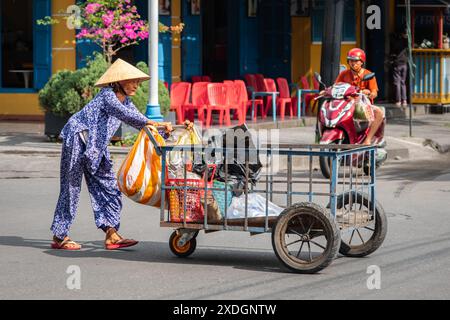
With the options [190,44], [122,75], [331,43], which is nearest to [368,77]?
[331,43]

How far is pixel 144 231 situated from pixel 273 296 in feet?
10.5

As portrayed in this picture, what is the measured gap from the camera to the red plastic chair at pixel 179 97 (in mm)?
20031

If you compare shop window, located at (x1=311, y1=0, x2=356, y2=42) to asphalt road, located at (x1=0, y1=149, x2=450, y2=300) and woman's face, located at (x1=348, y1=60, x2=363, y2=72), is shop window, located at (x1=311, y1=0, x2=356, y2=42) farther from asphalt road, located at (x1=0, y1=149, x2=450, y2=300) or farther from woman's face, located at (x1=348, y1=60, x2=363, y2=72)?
asphalt road, located at (x1=0, y1=149, x2=450, y2=300)

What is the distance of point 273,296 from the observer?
8.07 m

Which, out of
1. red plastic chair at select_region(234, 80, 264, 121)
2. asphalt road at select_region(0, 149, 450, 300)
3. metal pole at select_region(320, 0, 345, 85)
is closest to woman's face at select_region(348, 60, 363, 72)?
asphalt road at select_region(0, 149, 450, 300)

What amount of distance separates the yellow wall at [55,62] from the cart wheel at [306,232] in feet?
41.0

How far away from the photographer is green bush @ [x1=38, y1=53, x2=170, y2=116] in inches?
707

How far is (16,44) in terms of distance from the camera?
21969mm

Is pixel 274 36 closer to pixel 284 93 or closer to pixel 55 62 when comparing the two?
pixel 284 93

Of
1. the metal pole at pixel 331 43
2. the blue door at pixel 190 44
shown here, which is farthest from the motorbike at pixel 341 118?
the blue door at pixel 190 44

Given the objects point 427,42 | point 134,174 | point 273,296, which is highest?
point 427,42

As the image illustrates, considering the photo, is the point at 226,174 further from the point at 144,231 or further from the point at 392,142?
the point at 392,142

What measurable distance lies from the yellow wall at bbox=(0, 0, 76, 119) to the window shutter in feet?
0.30
